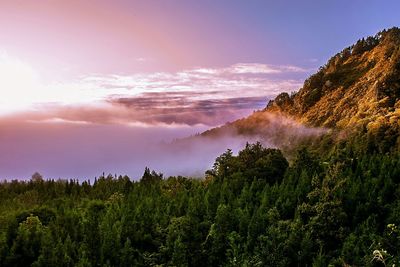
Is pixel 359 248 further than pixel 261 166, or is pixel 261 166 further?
pixel 261 166

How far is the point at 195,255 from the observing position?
93.2 meters

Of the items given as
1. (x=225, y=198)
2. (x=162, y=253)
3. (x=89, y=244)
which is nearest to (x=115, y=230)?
(x=89, y=244)

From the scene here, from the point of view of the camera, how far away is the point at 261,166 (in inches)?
5561

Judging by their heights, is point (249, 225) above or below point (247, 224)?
above

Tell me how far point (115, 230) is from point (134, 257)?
8.22 metres

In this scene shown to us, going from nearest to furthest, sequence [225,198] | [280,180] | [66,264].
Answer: [66,264]
[225,198]
[280,180]

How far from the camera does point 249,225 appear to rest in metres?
96.4

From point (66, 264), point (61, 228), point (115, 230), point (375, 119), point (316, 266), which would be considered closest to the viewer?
point (316, 266)

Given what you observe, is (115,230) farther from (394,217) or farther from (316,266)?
(394,217)

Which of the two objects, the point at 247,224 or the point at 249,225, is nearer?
the point at 249,225

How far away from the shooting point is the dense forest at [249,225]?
85.6m

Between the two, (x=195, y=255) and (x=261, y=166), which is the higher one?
(x=261, y=166)

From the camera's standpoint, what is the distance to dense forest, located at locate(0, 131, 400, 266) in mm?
85625

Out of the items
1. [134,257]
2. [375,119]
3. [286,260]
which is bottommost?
[134,257]
